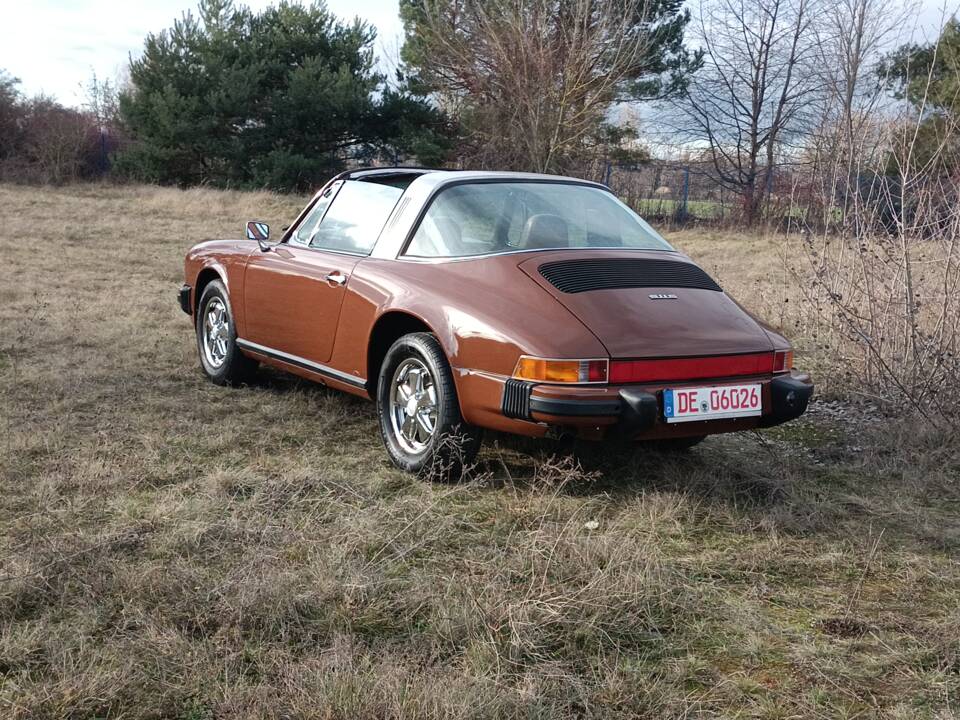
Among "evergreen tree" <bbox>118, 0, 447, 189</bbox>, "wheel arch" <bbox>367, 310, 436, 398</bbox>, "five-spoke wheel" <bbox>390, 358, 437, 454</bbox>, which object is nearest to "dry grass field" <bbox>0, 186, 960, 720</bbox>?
"five-spoke wheel" <bbox>390, 358, 437, 454</bbox>

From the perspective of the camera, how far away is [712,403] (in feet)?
12.7

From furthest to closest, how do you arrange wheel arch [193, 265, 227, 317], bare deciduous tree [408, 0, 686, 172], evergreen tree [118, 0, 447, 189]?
evergreen tree [118, 0, 447, 189]
bare deciduous tree [408, 0, 686, 172]
wheel arch [193, 265, 227, 317]

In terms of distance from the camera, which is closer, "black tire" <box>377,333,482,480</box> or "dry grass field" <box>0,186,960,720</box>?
"dry grass field" <box>0,186,960,720</box>

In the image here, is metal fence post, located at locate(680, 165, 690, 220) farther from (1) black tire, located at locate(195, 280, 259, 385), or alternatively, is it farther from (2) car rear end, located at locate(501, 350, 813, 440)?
(2) car rear end, located at locate(501, 350, 813, 440)

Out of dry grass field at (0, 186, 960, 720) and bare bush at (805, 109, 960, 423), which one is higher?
bare bush at (805, 109, 960, 423)

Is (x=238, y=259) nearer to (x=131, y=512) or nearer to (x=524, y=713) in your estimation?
(x=131, y=512)

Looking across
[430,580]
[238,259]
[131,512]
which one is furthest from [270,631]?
[238,259]

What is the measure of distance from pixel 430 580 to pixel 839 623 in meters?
1.32

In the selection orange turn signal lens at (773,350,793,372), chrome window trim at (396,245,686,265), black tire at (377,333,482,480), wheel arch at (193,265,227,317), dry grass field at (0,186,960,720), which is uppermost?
chrome window trim at (396,245,686,265)

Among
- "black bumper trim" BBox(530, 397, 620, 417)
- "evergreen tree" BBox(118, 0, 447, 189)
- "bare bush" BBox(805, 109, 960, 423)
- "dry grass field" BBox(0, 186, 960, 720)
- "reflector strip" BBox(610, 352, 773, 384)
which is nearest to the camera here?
"dry grass field" BBox(0, 186, 960, 720)

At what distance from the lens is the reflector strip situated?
373 cm

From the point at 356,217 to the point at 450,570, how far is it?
2.49 meters

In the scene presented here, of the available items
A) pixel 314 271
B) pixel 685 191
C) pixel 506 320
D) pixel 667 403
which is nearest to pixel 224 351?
pixel 314 271

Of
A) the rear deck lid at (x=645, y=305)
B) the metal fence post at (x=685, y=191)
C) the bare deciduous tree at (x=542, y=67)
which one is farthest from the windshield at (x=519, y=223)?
the metal fence post at (x=685, y=191)
